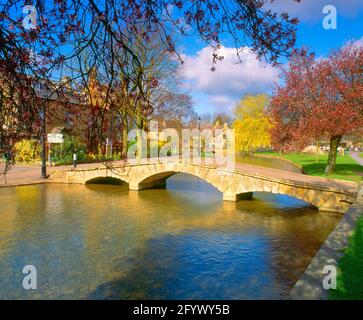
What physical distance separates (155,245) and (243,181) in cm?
752

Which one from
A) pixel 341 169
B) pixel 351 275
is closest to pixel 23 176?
pixel 351 275

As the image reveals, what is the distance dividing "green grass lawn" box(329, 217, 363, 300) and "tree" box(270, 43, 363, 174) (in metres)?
13.0

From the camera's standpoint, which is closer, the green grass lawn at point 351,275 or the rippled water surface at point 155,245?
the green grass lawn at point 351,275

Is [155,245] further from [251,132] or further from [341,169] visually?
[251,132]

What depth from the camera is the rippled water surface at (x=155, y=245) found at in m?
8.08

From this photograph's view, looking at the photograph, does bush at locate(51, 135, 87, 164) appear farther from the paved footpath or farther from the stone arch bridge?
the stone arch bridge

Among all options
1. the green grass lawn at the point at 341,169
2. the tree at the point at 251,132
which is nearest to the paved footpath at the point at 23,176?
the green grass lawn at the point at 341,169

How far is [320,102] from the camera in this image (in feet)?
66.1

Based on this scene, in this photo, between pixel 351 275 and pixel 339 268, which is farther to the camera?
pixel 339 268

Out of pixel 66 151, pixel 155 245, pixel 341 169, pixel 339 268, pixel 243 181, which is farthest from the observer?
pixel 66 151

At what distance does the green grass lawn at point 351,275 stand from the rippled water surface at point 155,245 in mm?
1910

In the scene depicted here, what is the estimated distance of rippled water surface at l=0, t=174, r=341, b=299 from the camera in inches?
318

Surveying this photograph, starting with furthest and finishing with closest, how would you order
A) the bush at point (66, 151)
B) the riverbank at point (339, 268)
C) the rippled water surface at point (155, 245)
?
the bush at point (66, 151) → the rippled water surface at point (155, 245) → the riverbank at point (339, 268)

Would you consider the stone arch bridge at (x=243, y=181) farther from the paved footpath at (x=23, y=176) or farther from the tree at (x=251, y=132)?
the tree at (x=251, y=132)
